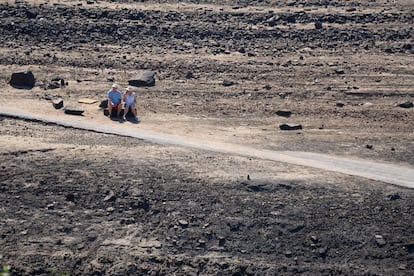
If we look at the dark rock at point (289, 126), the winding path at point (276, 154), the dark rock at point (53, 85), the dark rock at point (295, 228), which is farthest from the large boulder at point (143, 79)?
the dark rock at point (295, 228)

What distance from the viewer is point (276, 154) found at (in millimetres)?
22094

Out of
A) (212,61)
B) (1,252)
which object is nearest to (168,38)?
(212,61)

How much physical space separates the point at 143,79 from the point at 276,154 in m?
6.92

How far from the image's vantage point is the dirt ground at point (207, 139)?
764 inches

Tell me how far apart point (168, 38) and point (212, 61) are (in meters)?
2.54

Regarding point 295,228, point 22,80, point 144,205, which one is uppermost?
point 22,80

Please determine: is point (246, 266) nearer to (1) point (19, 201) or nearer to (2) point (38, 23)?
(1) point (19, 201)

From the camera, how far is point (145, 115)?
25016 millimetres

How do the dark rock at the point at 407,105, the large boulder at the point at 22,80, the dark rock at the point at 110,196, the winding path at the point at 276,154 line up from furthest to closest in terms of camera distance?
the large boulder at the point at 22,80 < the dark rock at the point at 407,105 < the winding path at the point at 276,154 < the dark rock at the point at 110,196

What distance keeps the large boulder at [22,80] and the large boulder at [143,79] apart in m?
3.08

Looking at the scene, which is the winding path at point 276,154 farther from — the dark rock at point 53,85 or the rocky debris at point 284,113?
the rocky debris at point 284,113

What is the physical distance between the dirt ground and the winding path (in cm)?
36

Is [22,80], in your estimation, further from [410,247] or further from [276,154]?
[410,247]

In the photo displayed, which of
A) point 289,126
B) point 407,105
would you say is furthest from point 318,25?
point 289,126
